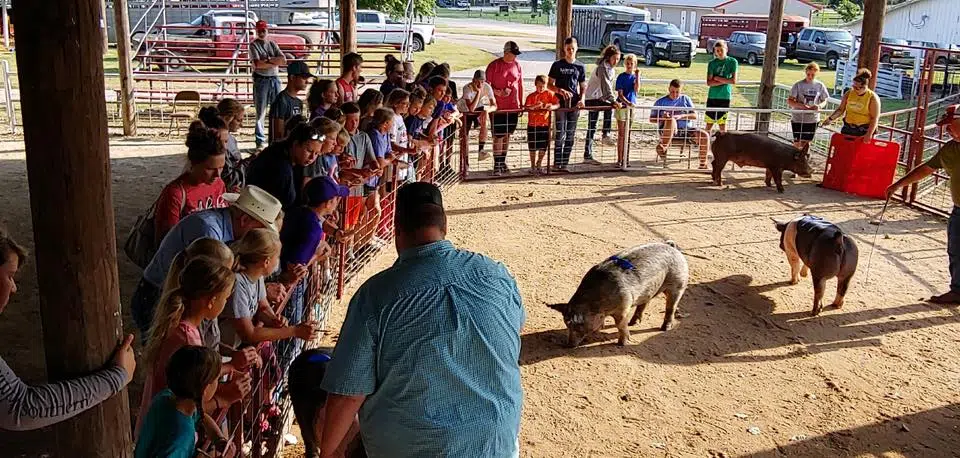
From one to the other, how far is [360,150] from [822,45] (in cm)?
3337

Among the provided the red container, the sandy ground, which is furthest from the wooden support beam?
the red container

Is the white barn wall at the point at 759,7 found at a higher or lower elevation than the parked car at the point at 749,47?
higher

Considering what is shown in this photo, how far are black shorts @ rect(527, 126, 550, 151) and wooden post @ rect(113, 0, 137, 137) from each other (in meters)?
6.86

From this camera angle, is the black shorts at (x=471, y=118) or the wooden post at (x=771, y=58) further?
the wooden post at (x=771, y=58)

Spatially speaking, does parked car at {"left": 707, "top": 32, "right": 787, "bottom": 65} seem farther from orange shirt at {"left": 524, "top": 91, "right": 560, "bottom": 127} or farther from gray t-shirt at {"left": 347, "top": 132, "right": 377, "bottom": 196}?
gray t-shirt at {"left": 347, "top": 132, "right": 377, "bottom": 196}

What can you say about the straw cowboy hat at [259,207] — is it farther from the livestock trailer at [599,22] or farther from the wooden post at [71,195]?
the livestock trailer at [599,22]

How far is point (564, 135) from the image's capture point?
1335 cm

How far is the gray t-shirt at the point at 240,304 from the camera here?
4.01m

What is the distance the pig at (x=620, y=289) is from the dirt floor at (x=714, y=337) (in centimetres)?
25

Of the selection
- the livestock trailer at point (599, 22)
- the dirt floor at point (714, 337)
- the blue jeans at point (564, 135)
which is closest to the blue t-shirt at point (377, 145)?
the dirt floor at point (714, 337)

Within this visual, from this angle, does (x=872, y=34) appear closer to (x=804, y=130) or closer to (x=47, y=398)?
(x=804, y=130)

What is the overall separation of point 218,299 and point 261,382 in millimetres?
1027

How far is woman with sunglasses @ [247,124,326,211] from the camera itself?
5844 mm

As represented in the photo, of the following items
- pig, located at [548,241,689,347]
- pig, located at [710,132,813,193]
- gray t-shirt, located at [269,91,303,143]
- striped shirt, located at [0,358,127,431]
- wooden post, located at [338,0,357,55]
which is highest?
wooden post, located at [338,0,357,55]
